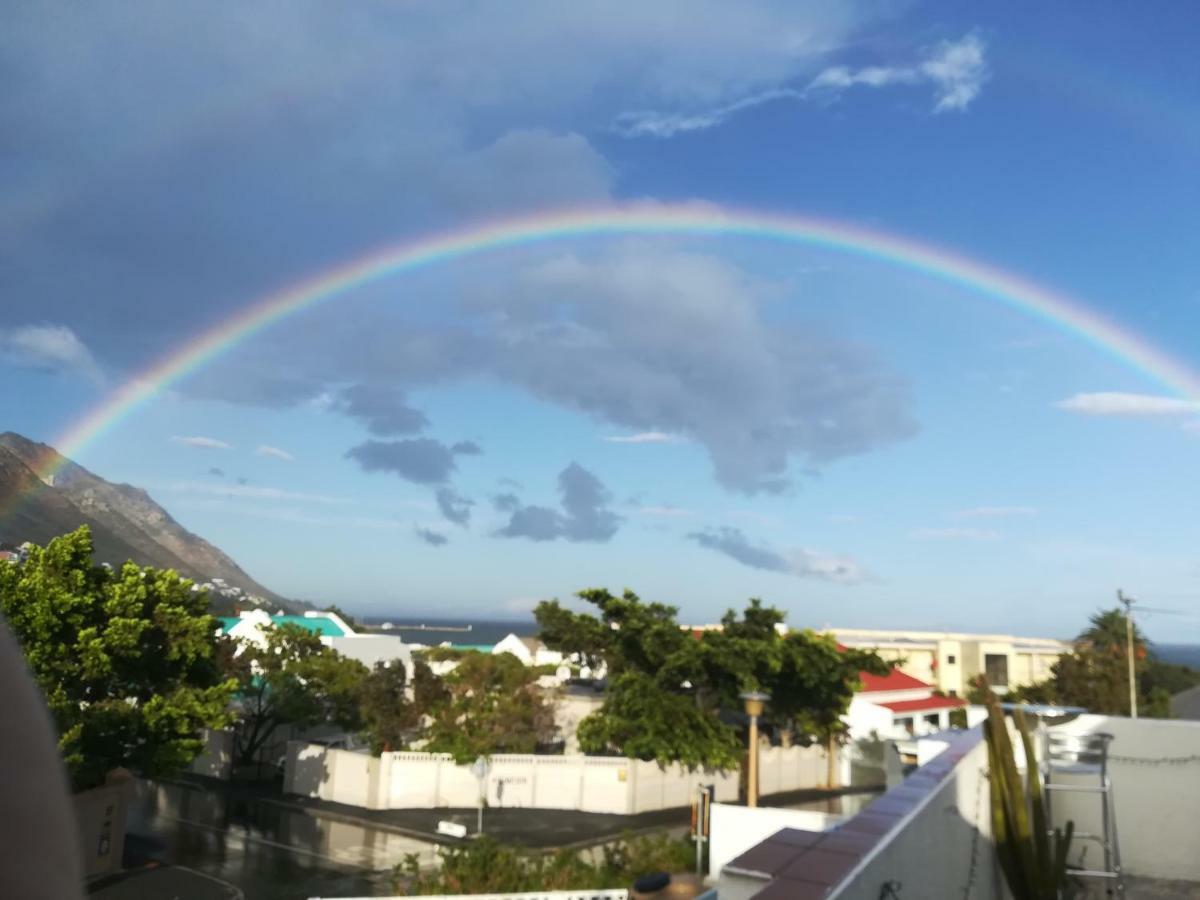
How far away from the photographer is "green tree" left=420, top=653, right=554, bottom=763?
24.7 meters

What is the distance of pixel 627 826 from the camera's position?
2292 centimetres

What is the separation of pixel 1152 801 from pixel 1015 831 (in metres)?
2.89

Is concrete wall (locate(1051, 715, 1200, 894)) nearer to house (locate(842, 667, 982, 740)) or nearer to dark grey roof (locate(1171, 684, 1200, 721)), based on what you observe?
dark grey roof (locate(1171, 684, 1200, 721))

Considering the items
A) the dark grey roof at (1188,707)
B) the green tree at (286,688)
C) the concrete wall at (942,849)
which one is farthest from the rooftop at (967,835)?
the green tree at (286,688)

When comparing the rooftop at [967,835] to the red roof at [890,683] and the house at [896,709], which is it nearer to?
the house at [896,709]

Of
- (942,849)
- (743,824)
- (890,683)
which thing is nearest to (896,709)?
(890,683)

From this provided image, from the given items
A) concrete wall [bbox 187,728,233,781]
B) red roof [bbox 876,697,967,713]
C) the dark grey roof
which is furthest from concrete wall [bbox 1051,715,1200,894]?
red roof [bbox 876,697,967,713]

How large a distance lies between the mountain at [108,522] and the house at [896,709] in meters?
23.8

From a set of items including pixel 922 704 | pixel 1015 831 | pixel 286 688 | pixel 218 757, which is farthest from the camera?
pixel 922 704

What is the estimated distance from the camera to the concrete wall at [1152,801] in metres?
8.61

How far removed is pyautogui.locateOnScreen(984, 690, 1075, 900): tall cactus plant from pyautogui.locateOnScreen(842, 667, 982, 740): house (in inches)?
1000

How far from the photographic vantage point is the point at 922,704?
4012 cm

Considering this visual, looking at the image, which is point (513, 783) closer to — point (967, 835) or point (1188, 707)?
point (1188, 707)

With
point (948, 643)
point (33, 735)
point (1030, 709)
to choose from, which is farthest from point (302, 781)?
point (948, 643)
